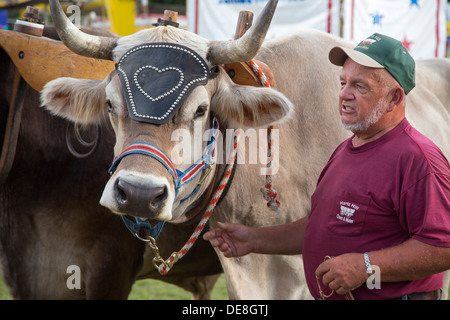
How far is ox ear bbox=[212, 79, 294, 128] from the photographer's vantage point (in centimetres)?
256

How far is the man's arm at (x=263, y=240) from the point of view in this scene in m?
2.55

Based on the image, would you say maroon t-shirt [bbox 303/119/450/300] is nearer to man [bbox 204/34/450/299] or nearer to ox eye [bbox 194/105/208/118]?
man [bbox 204/34/450/299]

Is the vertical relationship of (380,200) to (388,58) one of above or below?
below

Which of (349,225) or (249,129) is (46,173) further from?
(349,225)

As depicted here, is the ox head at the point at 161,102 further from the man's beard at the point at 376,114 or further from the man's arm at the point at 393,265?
the man's arm at the point at 393,265

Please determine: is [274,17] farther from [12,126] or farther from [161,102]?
[161,102]

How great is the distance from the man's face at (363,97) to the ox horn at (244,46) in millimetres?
422

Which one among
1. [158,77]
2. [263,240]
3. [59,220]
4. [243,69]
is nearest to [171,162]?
[158,77]

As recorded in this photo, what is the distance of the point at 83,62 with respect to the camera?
321cm

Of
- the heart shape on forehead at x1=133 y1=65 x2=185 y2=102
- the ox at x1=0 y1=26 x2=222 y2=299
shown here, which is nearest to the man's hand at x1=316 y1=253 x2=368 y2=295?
the heart shape on forehead at x1=133 y1=65 x2=185 y2=102

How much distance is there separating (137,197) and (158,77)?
537 millimetres

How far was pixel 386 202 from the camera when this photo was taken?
2.01 meters

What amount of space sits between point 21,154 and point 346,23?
508 centimetres

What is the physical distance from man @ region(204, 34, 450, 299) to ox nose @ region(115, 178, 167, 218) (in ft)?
2.09
